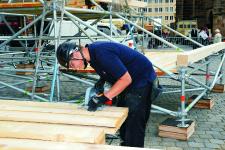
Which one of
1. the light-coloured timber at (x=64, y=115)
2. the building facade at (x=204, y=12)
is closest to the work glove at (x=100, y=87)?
the light-coloured timber at (x=64, y=115)

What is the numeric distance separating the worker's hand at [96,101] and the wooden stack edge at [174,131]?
2.72 metres

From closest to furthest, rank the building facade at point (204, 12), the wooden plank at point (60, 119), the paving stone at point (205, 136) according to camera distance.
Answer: the wooden plank at point (60, 119) → the paving stone at point (205, 136) → the building facade at point (204, 12)

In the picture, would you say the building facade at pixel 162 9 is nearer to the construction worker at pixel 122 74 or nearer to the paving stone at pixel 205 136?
the paving stone at pixel 205 136

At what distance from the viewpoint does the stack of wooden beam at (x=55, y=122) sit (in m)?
3.04

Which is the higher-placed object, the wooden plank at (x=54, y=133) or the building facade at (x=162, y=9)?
the wooden plank at (x=54, y=133)

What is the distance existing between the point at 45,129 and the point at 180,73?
3.26 metres

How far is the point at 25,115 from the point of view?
3.65 meters

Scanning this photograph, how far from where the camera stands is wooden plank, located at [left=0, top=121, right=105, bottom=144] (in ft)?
9.80

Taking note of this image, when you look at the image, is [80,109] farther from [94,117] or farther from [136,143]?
[136,143]

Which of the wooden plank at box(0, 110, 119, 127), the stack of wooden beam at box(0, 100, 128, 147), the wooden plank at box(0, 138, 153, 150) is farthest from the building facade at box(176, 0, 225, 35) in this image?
the wooden plank at box(0, 138, 153, 150)

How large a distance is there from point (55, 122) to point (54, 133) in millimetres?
343

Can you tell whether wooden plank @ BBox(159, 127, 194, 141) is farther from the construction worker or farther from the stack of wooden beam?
the stack of wooden beam

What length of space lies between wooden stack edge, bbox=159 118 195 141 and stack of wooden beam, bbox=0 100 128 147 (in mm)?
2505

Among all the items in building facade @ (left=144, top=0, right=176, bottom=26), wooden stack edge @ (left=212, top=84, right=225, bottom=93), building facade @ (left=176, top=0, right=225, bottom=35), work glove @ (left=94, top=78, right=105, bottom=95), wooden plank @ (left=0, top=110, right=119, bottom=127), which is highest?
work glove @ (left=94, top=78, right=105, bottom=95)
